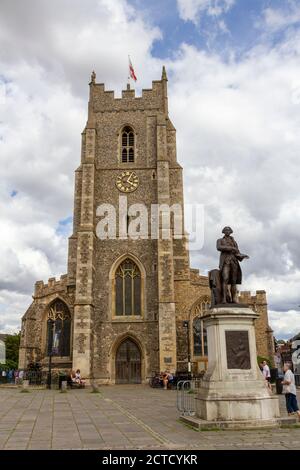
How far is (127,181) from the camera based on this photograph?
3133 cm

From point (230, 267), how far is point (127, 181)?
858 inches

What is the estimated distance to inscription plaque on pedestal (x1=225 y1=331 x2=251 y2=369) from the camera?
9398 mm

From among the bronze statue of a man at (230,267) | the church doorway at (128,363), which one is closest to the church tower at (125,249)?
the church doorway at (128,363)

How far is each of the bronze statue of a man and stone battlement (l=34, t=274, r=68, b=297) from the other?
21148 mm

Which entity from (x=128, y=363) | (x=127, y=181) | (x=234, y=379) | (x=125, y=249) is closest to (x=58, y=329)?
(x=128, y=363)

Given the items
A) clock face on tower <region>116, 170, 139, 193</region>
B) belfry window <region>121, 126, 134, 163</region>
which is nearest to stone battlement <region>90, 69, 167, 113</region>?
belfry window <region>121, 126, 134, 163</region>

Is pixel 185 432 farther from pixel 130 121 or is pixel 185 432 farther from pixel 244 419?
pixel 130 121

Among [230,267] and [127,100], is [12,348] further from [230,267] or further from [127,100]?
[230,267]

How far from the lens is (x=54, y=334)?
96.4 ft

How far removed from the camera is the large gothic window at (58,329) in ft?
94.6

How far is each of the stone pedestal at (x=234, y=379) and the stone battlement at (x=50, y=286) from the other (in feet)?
70.2

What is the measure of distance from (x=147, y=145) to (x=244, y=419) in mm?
25919

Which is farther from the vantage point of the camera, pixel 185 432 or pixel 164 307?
pixel 164 307

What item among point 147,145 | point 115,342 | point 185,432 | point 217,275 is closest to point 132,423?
point 185,432
